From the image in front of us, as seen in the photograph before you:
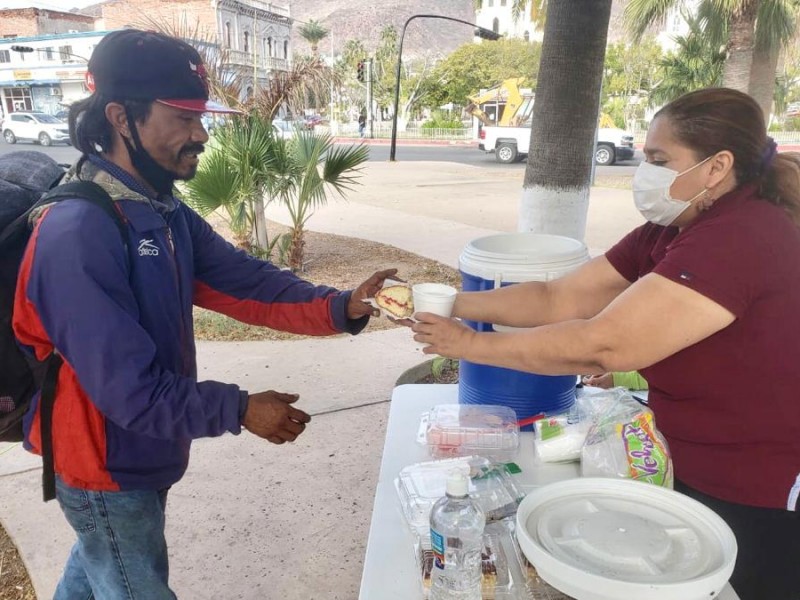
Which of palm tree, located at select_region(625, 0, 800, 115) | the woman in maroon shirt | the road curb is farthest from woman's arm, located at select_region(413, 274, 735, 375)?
the road curb

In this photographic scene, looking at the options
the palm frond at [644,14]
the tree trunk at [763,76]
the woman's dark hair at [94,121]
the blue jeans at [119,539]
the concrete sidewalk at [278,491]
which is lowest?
the concrete sidewalk at [278,491]

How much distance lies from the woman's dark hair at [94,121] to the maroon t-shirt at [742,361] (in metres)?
1.43

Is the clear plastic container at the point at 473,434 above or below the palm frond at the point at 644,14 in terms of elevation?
below

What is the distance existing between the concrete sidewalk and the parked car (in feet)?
74.6

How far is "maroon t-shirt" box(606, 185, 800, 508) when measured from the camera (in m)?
1.47

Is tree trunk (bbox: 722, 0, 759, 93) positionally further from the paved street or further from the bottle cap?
the bottle cap

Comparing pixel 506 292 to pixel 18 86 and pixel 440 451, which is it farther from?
pixel 18 86

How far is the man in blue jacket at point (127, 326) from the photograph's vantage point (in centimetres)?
144

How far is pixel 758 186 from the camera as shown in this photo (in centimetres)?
161

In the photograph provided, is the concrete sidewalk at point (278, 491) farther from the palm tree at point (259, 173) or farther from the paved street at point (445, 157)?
the paved street at point (445, 157)

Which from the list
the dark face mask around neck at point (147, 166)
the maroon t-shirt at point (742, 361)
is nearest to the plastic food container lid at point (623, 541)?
the maroon t-shirt at point (742, 361)

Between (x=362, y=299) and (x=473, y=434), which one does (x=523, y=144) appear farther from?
(x=473, y=434)

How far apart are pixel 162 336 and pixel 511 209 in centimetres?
1067

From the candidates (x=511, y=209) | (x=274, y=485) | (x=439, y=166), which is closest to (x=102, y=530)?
(x=274, y=485)
